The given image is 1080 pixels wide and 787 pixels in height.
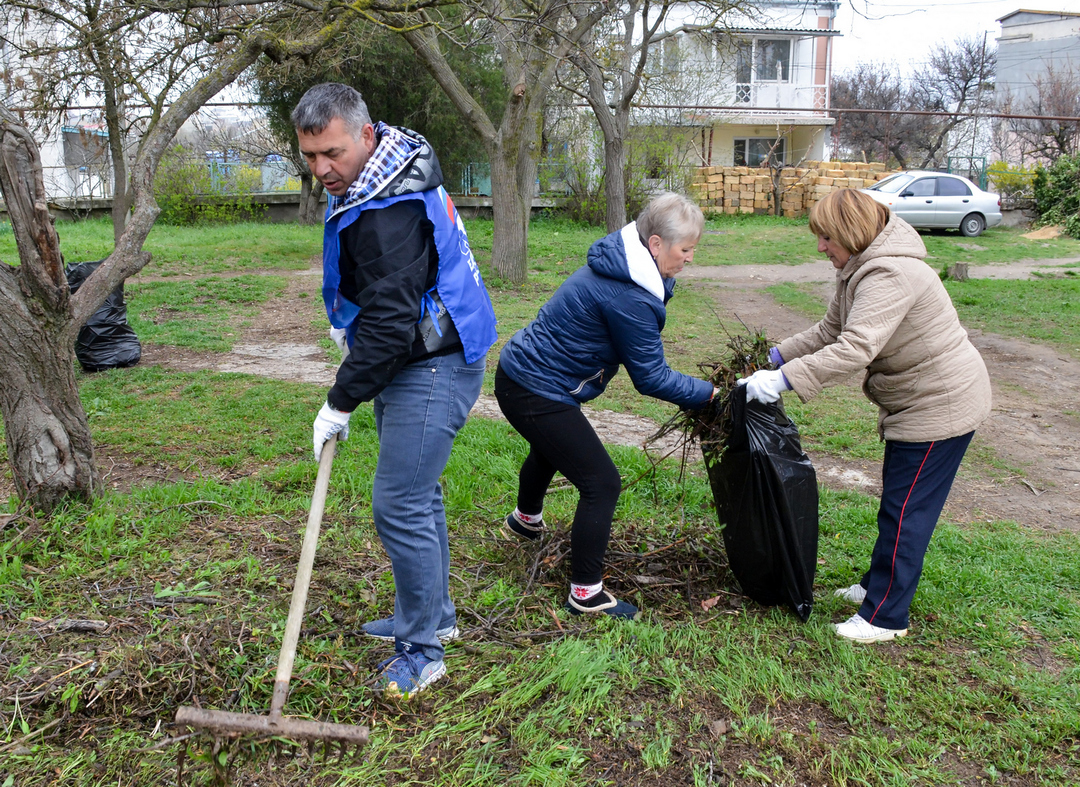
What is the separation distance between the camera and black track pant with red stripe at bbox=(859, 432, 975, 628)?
286 centimetres

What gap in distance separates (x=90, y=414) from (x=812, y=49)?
28891 mm

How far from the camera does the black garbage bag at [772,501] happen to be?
2.95 metres

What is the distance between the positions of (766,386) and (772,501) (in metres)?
0.42

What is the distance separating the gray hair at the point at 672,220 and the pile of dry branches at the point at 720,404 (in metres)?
0.66

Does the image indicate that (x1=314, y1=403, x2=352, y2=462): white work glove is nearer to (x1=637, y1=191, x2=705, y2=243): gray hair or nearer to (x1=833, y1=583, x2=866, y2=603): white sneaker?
(x1=637, y1=191, x2=705, y2=243): gray hair

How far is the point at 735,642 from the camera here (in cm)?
294

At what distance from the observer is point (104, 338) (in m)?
6.78

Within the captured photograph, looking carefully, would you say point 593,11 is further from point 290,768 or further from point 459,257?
point 290,768

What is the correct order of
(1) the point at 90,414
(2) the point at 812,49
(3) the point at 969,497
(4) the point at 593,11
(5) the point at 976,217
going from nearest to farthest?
(3) the point at 969,497
(1) the point at 90,414
(4) the point at 593,11
(5) the point at 976,217
(2) the point at 812,49

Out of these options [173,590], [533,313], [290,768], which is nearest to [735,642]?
[290,768]

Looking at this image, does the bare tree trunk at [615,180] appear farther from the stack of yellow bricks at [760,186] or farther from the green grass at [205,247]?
the stack of yellow bricks at [760,186]

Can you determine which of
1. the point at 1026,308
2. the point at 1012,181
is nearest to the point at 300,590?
the point at 1026,308

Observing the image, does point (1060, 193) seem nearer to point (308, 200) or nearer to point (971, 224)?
point (971, 224)

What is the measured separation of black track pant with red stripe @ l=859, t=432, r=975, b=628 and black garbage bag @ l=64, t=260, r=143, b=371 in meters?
6.12
